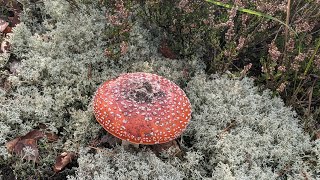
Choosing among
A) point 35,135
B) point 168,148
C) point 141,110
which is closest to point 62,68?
point 35,135

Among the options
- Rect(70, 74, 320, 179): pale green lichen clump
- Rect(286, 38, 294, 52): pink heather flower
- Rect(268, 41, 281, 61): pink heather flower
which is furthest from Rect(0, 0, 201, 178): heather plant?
Rect(286, 38, 294, 52): pink heather flower

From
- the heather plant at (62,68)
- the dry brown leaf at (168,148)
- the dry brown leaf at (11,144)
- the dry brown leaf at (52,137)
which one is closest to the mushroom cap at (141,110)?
the dry brown leaf at (168,148)

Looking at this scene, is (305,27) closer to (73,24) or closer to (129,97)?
(129,97)

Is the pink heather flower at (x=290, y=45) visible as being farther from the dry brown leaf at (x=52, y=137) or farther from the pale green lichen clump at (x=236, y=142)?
the dry brown leaf at (x=52, y=137)

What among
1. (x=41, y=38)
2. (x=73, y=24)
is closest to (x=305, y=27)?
(x=73, y=24)

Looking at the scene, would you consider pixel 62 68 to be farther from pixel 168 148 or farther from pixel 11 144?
pixel 168 148
